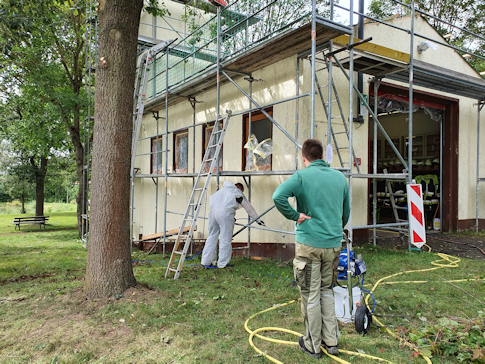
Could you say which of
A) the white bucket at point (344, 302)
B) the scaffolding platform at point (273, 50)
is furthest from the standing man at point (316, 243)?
the scaffolding platform at point (273, 50)

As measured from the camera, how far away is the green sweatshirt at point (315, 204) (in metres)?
3.20

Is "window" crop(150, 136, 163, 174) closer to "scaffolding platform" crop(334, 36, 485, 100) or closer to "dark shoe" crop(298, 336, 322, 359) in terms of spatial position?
"scaffolding platform" crop(334, 36, 485, 100)

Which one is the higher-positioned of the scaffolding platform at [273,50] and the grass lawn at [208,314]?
the scaffolding platform at [273,50]

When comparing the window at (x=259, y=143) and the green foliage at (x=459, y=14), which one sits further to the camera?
the green foliage at (x=459, y=14)

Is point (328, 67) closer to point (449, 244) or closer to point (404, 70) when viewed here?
point (404, 70)

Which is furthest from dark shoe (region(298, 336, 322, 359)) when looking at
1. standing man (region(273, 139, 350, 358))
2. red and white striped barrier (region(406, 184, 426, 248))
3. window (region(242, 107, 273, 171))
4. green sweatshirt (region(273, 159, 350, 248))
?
window (region(242, 107, 273, 171))

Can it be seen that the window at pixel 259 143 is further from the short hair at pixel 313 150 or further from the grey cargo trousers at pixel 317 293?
the grey cargo trousers at pixel 317 293

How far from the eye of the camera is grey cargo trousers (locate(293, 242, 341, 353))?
315 centimetres

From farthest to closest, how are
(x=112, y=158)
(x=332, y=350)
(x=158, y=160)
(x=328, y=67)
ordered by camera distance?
(x=158, y=160) → (x=328, y=67) → (x=112, y=158) → (x=332, y=350)

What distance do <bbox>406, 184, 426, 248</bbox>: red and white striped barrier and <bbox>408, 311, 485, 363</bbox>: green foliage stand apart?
3657mm

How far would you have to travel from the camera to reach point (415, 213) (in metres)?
7.07

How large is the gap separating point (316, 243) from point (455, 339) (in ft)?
5.15

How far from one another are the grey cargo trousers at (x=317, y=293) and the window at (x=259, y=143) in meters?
4.60

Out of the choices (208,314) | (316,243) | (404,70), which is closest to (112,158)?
(208,314)
